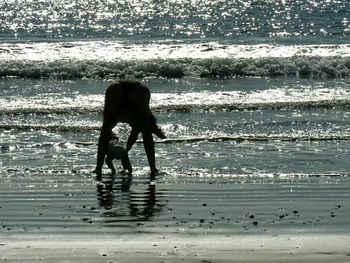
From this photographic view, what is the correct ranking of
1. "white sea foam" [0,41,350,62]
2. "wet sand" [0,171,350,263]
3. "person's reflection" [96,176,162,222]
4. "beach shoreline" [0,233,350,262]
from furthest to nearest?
"white sea foam" [0,41,350,62], "person's reflection" [96,176,162,222], "wet sand" [0,171,350,263], "beach shoreline" [0,233,350,262]

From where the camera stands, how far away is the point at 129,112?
1235cm

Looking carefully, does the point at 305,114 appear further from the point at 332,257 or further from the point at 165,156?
the point at 332,257

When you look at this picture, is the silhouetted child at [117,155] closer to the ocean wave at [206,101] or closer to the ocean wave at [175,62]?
the ocean wave at [206,101]

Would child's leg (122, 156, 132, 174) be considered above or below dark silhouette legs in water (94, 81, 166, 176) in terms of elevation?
below

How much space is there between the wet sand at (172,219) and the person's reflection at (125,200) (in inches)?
0.5

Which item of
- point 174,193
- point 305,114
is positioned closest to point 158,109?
point 305,114

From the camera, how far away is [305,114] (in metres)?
18.4

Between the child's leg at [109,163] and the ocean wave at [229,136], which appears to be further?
the ocean wave at [229,136]

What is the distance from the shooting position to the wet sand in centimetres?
770

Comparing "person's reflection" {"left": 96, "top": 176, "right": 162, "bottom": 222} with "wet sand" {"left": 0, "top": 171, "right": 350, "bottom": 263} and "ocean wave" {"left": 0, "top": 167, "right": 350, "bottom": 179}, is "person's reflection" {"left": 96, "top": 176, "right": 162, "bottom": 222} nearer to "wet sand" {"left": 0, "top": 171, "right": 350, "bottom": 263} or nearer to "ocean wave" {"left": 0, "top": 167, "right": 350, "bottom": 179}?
"wet sand" {"left": 0, "top": 171, "right": 350, "bottom": 263}

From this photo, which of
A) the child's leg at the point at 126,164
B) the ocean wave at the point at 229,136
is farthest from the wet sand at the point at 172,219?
the ocean wave at the point at 229,136

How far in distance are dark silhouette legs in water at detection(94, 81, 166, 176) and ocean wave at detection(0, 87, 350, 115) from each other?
6389mm

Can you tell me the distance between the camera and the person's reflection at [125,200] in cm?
956

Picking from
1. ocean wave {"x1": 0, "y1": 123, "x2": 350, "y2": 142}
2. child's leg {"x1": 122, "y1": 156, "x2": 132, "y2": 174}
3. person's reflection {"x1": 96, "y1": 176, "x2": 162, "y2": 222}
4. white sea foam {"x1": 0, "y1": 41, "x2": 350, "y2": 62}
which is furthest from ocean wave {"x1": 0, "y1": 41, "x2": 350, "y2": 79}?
person's reflection {"x1": 96, "y1": 176, "x2": 162, "y2": 222}
